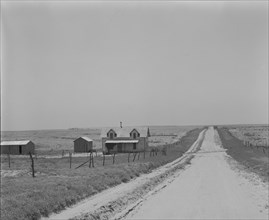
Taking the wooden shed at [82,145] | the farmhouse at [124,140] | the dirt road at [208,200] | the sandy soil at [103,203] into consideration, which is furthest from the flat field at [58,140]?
the sandy soil at [103,203]

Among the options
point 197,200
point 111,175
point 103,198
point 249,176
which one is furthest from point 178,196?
point 249,176

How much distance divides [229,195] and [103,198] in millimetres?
6830

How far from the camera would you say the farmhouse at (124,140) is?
62344mm

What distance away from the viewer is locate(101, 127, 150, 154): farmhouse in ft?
205

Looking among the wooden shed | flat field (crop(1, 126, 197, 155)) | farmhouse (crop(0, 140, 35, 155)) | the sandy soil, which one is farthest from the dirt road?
farmhouse (crop(0, 140, 35, 155))

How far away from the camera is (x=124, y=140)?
62.5 meters

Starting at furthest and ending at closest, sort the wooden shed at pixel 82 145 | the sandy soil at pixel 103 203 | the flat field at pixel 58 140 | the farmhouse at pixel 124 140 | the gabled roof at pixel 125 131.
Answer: the flat field at pixel 58 140, the wooden shed at pixel 82 145, the gabled roof at pixel 125 131, the farmhouse at pixel 124 140, the sandy soil at pixel 103 203

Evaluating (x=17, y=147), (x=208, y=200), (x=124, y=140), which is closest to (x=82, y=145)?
(x=124, y=140)

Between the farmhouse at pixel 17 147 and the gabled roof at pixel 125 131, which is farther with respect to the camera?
the farmhouse at pixel 17 147

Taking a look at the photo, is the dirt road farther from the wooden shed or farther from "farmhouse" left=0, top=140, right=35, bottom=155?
"farmhouse" left=0, top=140, right=35, bottom=155

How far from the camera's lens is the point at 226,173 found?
3012 centimetres

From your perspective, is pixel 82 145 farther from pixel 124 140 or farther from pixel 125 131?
pixel 125 131

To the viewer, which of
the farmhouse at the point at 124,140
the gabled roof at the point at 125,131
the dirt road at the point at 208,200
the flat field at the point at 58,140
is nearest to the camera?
the dirt road at the point at 208,200

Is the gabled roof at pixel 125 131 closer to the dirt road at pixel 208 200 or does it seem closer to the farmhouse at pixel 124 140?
the farmhouse at pixel 124 140
